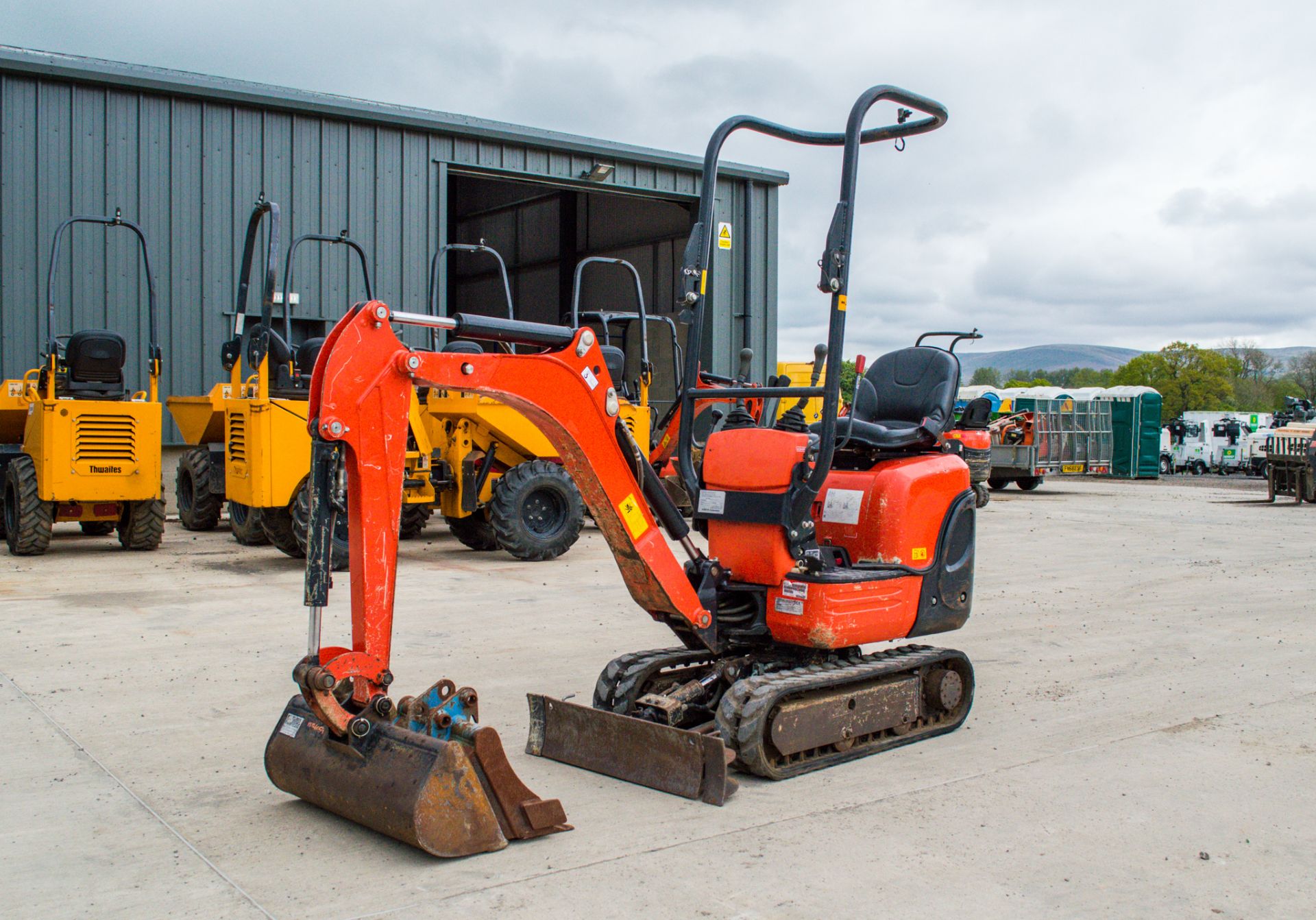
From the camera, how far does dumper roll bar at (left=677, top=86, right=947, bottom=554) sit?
5207 mm

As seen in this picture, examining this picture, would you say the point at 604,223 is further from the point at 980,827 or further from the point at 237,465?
the point at 980,827

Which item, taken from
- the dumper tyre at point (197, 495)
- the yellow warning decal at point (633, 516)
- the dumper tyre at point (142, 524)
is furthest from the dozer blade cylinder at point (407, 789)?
the dumper tyre at point (197, 495)

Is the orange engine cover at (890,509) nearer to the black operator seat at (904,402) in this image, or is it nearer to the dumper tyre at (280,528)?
the black operator seat at (904,402)

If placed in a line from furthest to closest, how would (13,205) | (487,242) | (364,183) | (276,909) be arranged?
1. (487,242)
2. (364,183)
3. (13,205)
4. (276,909)

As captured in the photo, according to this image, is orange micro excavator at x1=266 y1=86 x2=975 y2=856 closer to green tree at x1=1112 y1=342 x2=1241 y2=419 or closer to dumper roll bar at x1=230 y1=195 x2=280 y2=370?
dumper roll bar at x1=230 y1=195 x2=280 y2=370

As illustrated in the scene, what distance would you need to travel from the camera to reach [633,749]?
4988 mm

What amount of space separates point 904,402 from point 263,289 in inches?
287

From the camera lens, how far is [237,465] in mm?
11570

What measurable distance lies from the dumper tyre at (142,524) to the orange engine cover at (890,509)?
349 inches

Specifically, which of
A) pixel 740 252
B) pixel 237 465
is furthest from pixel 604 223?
pixel 237 465

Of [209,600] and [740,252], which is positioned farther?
[740,252]

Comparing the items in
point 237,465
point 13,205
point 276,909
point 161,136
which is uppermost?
point 161,136

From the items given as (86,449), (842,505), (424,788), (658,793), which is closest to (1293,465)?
(842,505)

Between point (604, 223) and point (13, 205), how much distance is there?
50.7 feet
